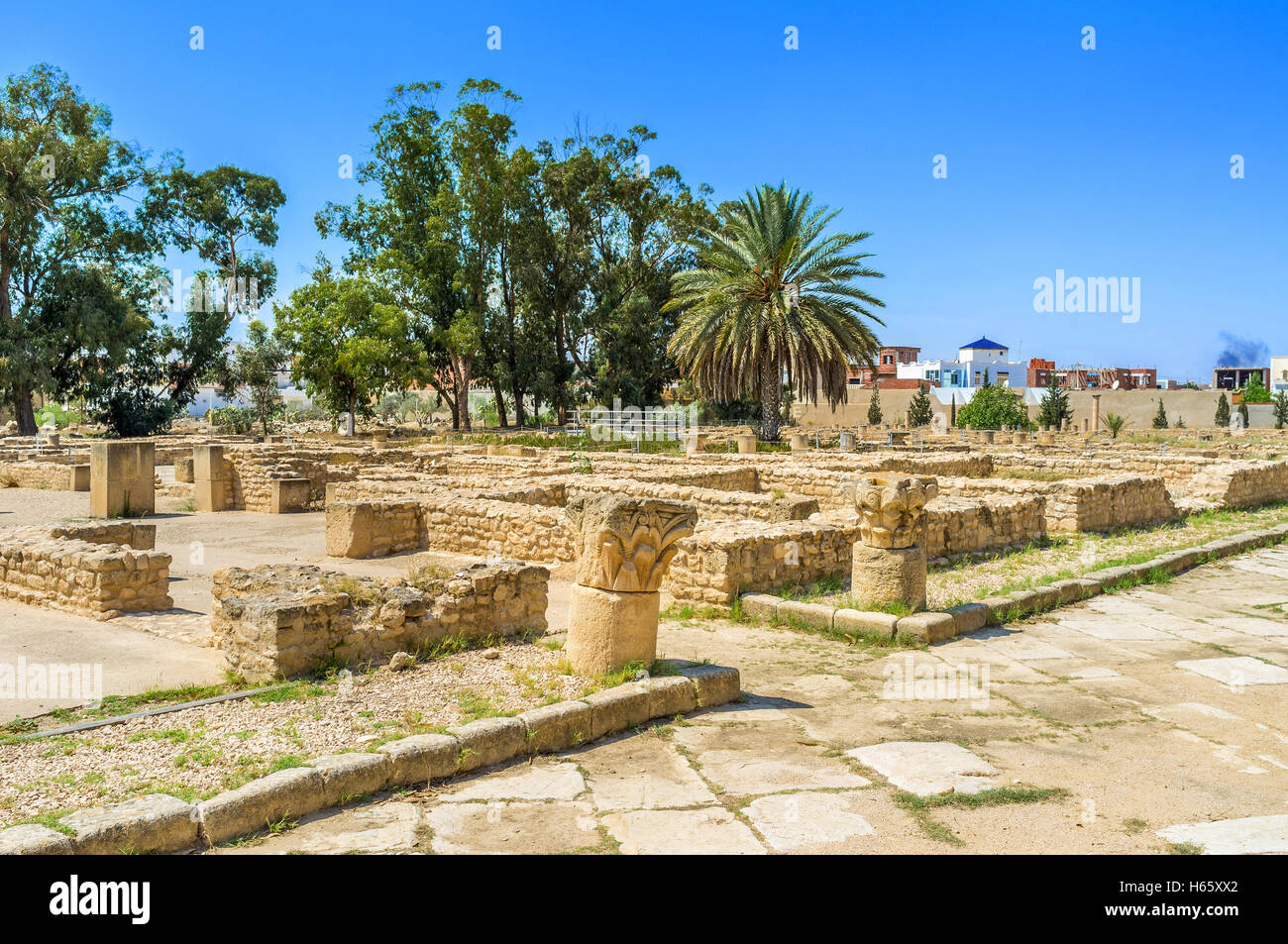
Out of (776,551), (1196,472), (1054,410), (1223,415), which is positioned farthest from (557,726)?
(1223,415)

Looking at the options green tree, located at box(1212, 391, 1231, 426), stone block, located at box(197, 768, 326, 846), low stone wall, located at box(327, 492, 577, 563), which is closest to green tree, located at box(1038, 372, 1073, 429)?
green tree, located at box(1212, 391, 1231, 426)

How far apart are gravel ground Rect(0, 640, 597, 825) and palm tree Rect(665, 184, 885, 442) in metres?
25.9

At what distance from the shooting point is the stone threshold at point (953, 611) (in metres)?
7.62

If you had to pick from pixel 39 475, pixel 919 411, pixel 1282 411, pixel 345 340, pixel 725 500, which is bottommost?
pixel 39 475

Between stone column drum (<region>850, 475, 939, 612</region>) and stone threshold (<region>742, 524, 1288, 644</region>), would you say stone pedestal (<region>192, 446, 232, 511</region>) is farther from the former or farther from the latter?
stone column drum (<region>850, 475, 939, 612</region>)

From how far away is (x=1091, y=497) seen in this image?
45.0 ft

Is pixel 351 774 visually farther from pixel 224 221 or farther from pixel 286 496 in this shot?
pixel 224 221

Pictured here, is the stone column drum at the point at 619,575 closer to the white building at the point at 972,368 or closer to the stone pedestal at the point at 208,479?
the stone pedestal at the point at 208,479

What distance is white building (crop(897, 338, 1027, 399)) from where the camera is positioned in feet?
303

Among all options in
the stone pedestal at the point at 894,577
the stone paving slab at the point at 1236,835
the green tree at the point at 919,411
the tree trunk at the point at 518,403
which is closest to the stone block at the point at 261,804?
the stone paving slab at the point at 1236,835

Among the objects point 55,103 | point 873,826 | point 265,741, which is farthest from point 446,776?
point 55,103

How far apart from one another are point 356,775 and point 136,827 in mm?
902

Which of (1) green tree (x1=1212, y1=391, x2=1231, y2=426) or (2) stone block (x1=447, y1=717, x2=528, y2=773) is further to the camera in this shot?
(1) green tree (x1=1212, y1=391, x2=1231, y2=426)

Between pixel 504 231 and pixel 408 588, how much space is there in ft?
127
